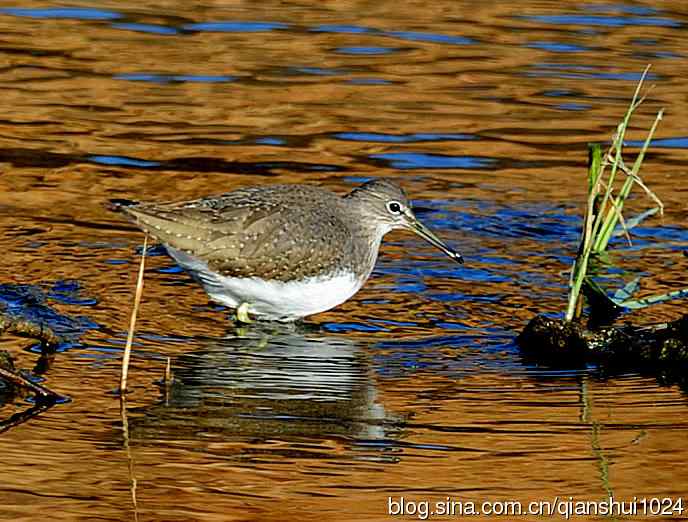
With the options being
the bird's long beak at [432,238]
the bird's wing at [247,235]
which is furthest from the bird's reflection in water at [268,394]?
the bird's long beak at [432,238]

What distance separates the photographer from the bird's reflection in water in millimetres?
7180

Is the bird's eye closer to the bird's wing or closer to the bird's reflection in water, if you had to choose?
the bird's wing

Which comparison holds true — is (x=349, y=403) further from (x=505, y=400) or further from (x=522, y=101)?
(x=522, y=101)

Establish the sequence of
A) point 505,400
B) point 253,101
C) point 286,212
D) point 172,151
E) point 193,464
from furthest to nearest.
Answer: point 253,101 < point 172,151 < point 286,212 < point 505,400 < point 193,464

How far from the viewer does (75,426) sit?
7.05 metres

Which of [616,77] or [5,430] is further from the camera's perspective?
[616,77]

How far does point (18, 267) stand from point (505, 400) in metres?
3.70

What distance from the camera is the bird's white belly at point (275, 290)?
920 cm

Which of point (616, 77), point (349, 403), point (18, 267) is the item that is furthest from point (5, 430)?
point (616, 77)

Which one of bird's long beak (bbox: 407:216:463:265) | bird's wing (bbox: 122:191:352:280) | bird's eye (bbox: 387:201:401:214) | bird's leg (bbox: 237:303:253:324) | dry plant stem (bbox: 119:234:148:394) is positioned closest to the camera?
dry plant stem (bbox: 119:234:148:394)

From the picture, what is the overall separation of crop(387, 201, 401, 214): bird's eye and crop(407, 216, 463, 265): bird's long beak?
0.38 ft

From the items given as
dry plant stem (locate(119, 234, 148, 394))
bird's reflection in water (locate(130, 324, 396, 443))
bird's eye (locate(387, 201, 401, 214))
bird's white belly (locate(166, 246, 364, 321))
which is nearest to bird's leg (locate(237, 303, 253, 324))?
bird's white belly (locate(166, 246, 364, 321))

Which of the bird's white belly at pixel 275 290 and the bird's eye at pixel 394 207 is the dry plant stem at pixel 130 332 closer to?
the bird's white belly at pixel 275 290

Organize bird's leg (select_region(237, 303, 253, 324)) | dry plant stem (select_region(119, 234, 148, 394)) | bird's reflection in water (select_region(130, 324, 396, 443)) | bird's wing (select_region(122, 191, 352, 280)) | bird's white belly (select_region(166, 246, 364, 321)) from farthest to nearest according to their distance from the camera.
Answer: bird's leg (select_region(237, 303, 253, 324)) → bird's white belly (select_region(166, 246, 364, 321)) → bird's wing (select_region(122, 191, 352, 280)) → dry plant stem (select_region(119, 234, 148, 394)) → bird's reflection in water (select_region(130, 324, 396, 443))
